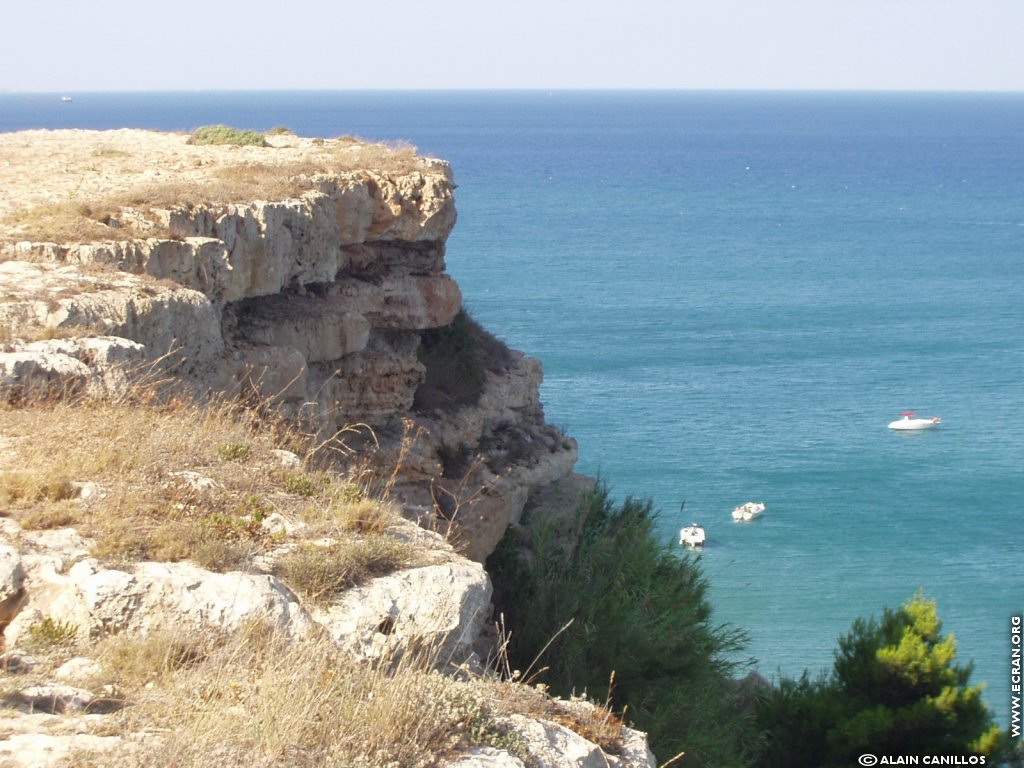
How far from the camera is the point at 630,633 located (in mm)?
13820

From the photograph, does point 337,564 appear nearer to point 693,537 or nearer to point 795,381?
point 693,537

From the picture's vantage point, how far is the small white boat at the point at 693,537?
35.4m

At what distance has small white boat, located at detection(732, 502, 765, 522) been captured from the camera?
37.8 m

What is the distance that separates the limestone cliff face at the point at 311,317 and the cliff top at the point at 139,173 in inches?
5.1

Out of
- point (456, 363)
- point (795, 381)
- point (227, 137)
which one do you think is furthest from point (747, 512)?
point (227, 137)

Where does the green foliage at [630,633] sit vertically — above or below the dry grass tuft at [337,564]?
below

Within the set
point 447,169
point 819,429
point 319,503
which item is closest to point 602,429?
point 819,429

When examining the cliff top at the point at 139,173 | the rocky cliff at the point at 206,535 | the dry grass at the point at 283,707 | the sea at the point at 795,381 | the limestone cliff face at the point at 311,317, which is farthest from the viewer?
the sea at the point at 795,381

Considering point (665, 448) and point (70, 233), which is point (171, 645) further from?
point (665, 448)

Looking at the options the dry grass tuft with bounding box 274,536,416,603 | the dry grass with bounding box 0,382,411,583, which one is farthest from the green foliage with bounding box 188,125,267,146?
the dry grass tuft with bounding box 274,536,416,603

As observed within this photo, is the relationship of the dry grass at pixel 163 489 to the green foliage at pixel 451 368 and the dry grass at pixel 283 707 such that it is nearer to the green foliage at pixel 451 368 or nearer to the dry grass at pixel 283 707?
the dry grass at pixel 283 707

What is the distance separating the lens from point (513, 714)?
5.86 meters

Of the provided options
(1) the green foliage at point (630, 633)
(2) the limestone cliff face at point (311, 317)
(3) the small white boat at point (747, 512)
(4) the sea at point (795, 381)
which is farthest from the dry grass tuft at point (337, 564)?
(3) the small white boat at point (747, 512)

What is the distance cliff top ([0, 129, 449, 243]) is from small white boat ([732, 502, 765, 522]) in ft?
69.2
